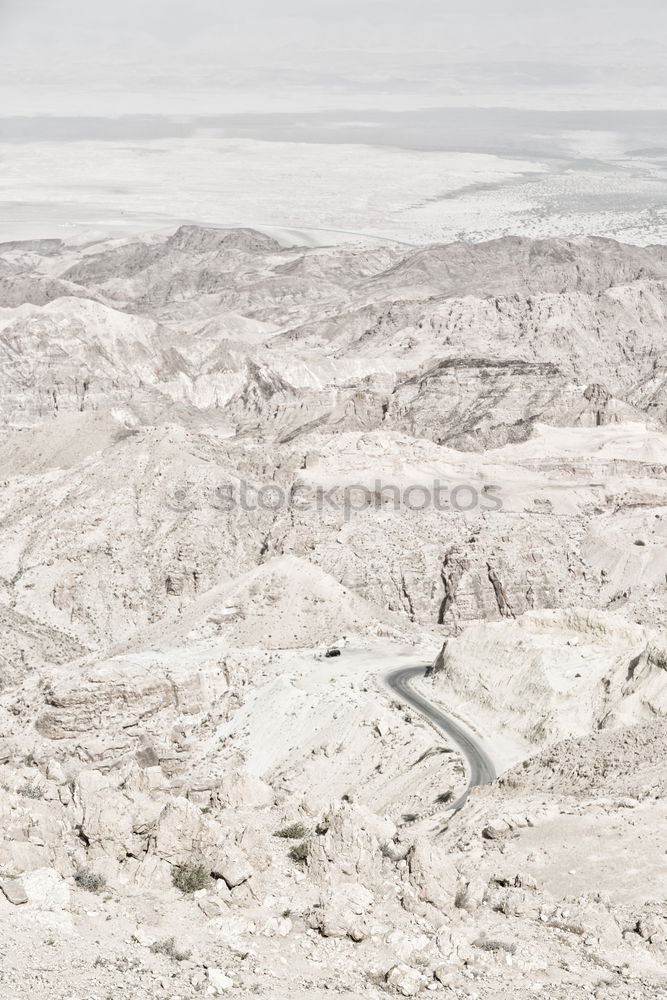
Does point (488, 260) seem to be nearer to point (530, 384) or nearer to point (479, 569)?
point (530, 384)

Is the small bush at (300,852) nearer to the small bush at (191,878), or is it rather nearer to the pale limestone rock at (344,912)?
the pale limestone rock at (344,912)

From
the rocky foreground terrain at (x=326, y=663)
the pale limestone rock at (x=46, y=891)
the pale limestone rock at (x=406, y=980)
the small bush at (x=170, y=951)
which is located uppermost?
the pale limestone rock at (x=46, y=891)

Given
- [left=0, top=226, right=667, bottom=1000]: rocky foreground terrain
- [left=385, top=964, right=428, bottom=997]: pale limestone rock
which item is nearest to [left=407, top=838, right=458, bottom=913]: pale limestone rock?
[left=0, top=226, right=667, bottom=1000]: rocky foreground terrain

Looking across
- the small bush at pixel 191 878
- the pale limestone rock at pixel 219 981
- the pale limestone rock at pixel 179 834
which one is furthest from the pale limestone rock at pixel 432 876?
the pale limestone rock at pixel 219 981

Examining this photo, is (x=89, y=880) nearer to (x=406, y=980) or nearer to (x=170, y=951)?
(x=170, y=951)

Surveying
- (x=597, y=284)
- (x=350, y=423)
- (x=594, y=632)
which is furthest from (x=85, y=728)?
(x=597, y=284)

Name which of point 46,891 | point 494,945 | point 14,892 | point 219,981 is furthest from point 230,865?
point 494,945

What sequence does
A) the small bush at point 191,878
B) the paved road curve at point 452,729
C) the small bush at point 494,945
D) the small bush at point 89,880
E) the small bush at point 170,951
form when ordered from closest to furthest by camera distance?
the small bush at point 170,951
the small bush at point 494,945
the small bush at point 89,880
the small bush at point 191,878
the paved road curve at point 452,729
